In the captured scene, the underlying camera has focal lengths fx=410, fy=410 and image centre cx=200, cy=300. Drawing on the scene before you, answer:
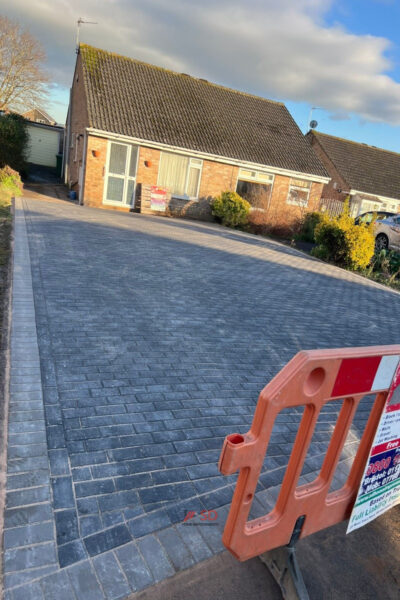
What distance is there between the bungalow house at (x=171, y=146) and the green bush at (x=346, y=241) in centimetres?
677

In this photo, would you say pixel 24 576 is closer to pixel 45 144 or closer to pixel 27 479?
pixel 27 479

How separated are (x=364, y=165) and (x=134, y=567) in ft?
99.9

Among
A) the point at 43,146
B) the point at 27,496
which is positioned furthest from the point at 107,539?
the point at 43,146

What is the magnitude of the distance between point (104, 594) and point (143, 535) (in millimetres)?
375

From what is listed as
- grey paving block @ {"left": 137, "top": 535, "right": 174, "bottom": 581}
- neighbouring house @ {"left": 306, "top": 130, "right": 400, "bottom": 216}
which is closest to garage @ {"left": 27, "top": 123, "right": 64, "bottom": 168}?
neighbouring house @ {"left": 306, "top": 130, "right": 400, "bottom": 216}

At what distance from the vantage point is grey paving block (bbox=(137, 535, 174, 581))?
2.10 metres

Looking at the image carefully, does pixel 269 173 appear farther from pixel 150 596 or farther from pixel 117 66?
pixel 150 596

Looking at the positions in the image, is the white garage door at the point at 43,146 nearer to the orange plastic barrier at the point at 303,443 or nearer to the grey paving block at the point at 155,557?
the grey paving block at the point at 155,557

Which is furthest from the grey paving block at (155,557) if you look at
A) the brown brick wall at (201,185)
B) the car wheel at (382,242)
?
the brown brick wall at (201,185)

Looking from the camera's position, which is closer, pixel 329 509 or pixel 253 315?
pixel 329 509

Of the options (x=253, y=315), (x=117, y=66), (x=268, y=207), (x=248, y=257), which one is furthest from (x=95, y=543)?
(x=117, y=66)

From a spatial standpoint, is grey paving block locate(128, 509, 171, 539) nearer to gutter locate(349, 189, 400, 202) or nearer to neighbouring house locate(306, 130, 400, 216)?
neighbouring house locate(306, 130, 400, 216)

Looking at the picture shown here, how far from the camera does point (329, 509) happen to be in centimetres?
226

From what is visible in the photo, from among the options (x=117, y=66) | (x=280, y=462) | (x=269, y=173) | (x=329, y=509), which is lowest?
(x=280, y=462)
